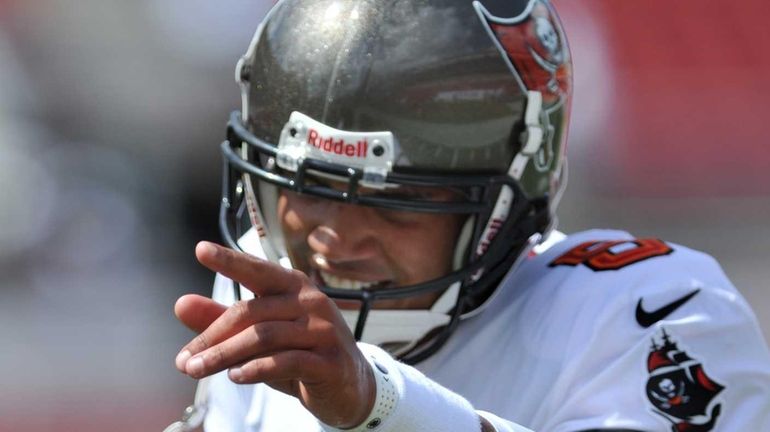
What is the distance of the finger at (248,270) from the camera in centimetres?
134

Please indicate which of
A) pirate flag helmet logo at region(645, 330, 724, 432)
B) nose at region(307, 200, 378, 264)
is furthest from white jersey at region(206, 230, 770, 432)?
nose at region(307, 200, 378, 264)

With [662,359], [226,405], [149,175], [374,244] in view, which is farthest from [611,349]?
[149,175]

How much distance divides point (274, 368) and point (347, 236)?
617mm

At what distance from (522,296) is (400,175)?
0.95ft

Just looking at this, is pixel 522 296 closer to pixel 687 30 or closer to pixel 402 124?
pixel 402 124

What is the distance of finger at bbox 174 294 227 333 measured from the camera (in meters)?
1.42

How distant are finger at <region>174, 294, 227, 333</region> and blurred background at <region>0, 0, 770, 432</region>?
3183 millimetres

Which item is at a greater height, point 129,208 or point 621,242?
point 621,242

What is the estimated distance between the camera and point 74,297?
4.96 meters

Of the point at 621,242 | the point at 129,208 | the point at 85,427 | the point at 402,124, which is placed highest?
the point at 402,124

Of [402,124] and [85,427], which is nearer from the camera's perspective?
[402,124]

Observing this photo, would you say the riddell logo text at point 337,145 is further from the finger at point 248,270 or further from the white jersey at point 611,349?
the finger at point 248,270

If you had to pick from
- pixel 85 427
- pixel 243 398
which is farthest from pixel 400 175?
pixel 85 427

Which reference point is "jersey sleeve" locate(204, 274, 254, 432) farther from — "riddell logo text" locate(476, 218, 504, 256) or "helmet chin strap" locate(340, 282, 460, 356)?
"riddell logo text" locate(476, 218, 504, 256)
